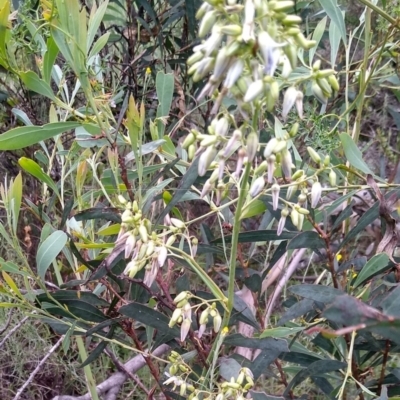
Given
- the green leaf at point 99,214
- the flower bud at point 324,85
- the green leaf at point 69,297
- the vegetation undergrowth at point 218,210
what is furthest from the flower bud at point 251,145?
the green leaf at point 69,297

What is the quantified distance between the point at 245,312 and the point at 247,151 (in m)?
0.48

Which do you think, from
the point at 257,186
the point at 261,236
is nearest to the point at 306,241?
the point at 261,236

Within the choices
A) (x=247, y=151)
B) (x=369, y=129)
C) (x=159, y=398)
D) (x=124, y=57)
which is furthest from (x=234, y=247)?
(x=369, y=129)

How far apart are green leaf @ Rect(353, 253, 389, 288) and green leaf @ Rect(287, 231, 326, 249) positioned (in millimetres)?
86

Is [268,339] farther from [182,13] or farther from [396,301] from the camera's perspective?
[182,13]

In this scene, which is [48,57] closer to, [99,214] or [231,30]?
[99,214]

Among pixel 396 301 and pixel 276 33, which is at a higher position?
pixel 276 33

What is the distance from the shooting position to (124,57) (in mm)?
1819

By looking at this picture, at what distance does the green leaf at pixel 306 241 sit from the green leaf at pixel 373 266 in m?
0.09

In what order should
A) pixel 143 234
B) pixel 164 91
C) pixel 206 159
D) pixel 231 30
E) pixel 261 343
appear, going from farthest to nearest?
pixel 164 91 < pixel 261 343 < pixel 143 234 < pixel 206 159 < pixel 231 30

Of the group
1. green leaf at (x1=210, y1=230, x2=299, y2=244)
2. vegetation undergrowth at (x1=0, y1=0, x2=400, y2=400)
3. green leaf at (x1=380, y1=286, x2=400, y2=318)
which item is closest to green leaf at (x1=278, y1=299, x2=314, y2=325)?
vegetation undergrowth at (x1=0, y1=0, x2=400, y2=400)

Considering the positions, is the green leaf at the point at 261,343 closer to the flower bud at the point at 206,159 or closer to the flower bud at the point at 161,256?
the flower bud at the point at 161,256

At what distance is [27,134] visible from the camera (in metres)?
0.90

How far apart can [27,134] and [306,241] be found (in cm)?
50
